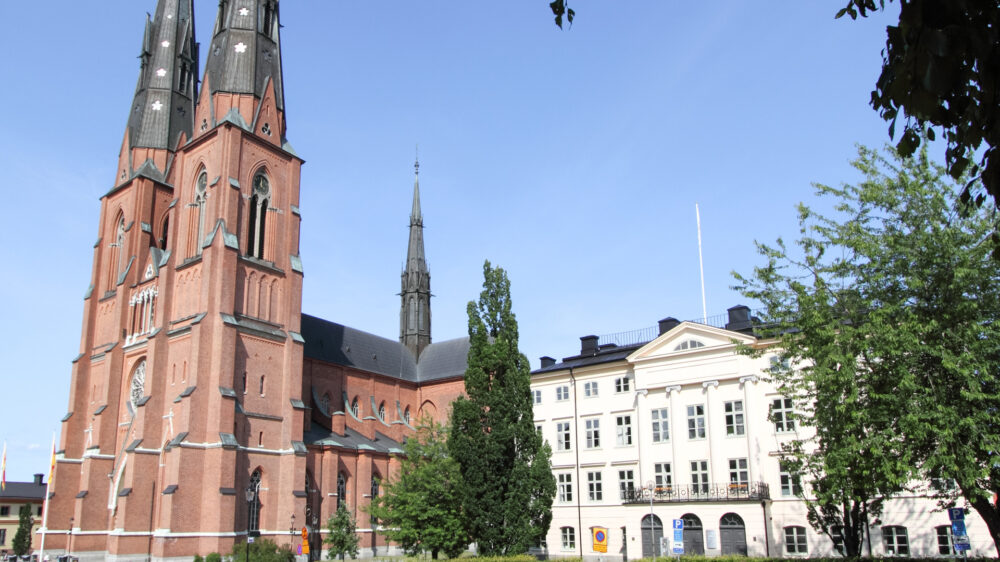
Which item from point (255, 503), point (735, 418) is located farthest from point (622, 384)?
point (255, 503)

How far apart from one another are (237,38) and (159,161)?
12.3 metres

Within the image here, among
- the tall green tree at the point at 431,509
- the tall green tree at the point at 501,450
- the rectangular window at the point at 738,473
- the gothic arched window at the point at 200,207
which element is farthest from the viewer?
the gothic arched window at the point at 200,207

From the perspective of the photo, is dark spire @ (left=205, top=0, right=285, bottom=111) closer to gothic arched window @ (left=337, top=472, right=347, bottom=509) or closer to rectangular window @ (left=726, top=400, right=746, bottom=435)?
gothic arched window @ (left=337, top=472, right=347, bottom=509)

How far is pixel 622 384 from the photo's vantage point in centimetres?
4891

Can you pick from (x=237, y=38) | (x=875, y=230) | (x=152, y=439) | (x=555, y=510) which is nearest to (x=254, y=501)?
(x=152, y=439)

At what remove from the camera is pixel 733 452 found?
42375 mm

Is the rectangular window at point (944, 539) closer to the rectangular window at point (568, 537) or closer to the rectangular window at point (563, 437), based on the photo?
the rectangular window at point (568, 537)

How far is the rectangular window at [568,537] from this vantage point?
1921 inches

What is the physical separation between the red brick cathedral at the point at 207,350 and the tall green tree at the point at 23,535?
28213mm

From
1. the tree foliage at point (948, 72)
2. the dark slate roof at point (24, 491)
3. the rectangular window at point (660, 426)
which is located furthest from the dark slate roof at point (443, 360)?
the tree foliage at point (948, 72)

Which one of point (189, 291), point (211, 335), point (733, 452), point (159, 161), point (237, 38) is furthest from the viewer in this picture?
point (159, 161)

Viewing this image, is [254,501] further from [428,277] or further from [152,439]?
[428,277]

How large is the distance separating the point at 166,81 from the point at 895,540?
196ft

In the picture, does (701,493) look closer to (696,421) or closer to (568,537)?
(696,421)
